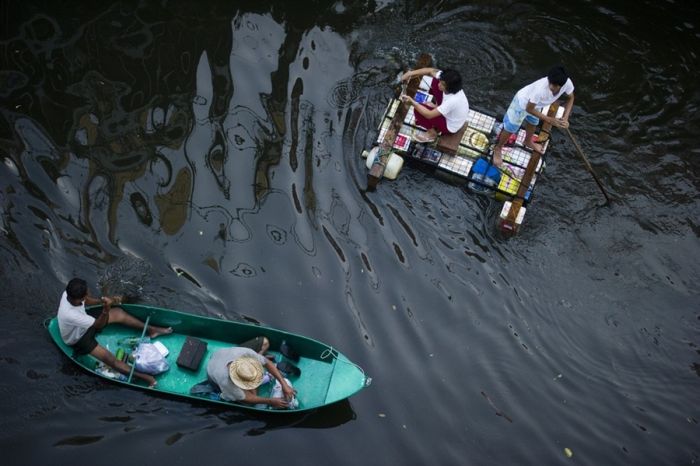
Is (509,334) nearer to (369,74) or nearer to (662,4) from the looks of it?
(369,74)

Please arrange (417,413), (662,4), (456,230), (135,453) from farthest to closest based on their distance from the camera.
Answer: (662,4)
(456,230)
(417,413)
(135,453)

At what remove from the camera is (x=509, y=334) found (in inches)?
339

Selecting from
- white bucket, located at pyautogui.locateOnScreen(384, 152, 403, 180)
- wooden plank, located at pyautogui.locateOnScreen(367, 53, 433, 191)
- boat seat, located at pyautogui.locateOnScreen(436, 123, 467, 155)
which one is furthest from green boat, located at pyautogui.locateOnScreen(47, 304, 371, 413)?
boat seat, located at pyautogui.locateOnScreen(436, 123, 467, 155)

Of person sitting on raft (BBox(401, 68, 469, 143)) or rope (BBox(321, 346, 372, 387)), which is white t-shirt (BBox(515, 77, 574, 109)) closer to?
person sitting on raft (BBox(401, 68, 469, 143))

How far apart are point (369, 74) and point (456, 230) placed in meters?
→ 3.34

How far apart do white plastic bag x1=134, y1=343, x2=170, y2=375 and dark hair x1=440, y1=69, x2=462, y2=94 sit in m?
5.35

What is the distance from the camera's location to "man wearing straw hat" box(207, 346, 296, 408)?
716cm

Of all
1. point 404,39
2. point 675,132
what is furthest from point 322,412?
point 675,132

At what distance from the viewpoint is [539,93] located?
29.3 ft

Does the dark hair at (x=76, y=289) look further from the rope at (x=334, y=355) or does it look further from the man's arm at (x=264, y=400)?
the rope at (x=334, y=355)

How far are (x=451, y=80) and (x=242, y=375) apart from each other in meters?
4.91

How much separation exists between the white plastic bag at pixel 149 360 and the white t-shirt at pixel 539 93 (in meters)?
6.12

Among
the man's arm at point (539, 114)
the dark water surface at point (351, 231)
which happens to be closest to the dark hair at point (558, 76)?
the man's arm at point (539, 114)

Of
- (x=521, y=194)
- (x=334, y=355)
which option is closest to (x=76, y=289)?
(x=334, y=355)
